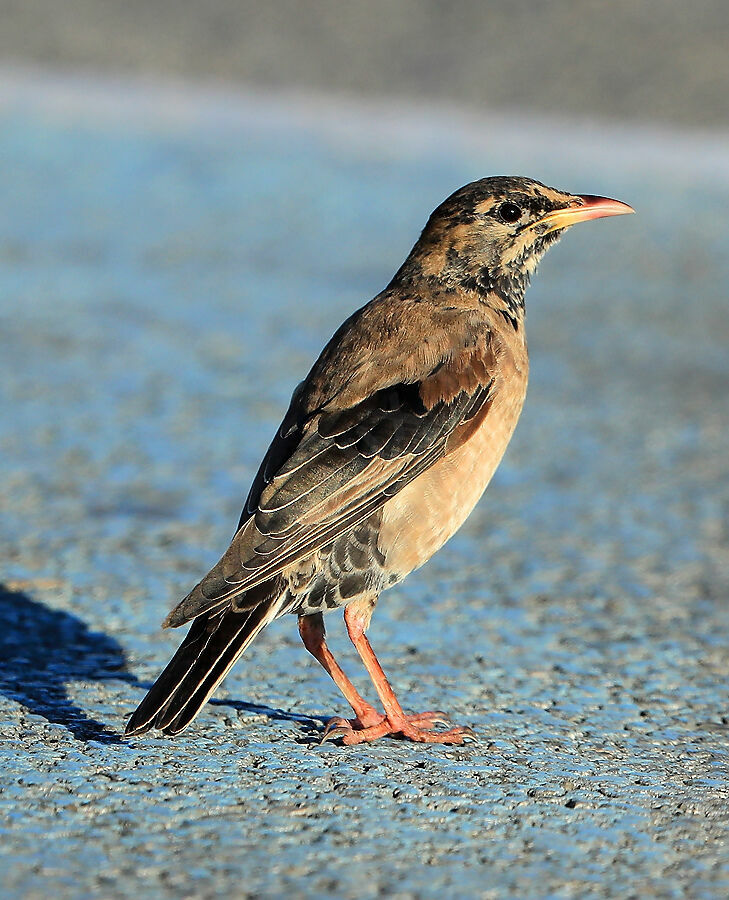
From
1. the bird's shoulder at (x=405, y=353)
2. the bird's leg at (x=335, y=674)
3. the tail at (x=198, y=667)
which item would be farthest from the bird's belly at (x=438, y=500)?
the tail at (x=198, y=667)

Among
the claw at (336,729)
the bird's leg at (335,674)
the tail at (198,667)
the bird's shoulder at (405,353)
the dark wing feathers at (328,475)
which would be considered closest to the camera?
the tail at (198,667)

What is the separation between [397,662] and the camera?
18.2 feet

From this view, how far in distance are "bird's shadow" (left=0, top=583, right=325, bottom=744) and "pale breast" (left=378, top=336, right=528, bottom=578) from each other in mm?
622

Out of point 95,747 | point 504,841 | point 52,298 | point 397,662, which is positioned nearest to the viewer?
point 504,841

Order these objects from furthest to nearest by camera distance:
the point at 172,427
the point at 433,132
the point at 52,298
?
the point at 433,132 → the point at 52,298 → the point at 172,427

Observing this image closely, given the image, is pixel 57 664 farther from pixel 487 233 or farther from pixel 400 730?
pixel 487 233

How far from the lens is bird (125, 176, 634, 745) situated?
452 cm

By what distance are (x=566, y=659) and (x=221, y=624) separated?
151 cm

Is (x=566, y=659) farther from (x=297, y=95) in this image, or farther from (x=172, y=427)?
(x=297, y=95)

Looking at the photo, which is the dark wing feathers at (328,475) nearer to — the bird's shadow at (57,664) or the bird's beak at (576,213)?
the bird's shadow at (57,664)

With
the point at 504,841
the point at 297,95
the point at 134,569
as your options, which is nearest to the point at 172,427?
the point at 134,569

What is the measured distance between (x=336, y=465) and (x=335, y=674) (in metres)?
0.66

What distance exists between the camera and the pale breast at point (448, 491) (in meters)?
4.84

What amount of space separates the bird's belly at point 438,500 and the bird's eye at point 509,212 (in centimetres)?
77
